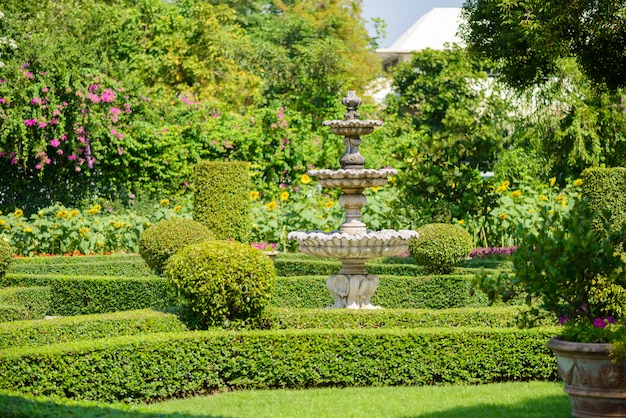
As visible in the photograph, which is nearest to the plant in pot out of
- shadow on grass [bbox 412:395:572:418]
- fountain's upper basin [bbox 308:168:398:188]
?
shadow on grass [bbox 412:395:572:418]

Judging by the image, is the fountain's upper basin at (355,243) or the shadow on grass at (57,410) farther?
the fountain's upper basin at (355,243)

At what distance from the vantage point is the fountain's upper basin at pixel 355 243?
9.77 metres

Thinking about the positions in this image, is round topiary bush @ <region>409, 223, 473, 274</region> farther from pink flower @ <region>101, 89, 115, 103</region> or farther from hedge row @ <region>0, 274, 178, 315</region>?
pink flower @ <region>101, 89, 115, 103</region>

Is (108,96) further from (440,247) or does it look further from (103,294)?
(440,247)

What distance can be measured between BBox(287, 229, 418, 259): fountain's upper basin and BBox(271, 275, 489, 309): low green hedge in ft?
5.22

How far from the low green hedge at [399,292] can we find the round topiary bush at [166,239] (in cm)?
121

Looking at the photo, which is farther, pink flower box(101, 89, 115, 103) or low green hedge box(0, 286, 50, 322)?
pink flower box(101, 89, 115, 103)

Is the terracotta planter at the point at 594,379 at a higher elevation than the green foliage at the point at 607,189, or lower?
lower

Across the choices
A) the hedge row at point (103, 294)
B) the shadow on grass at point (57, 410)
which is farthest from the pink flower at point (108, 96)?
the shadow on grass at point (57, 410)

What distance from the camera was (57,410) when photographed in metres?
5.22

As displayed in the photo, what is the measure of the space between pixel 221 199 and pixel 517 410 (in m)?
7.27

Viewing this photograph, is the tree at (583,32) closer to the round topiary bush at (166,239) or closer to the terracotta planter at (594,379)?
the round topiary bush at (166,239)

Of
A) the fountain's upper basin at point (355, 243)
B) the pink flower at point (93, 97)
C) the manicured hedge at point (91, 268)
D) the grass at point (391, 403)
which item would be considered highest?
the pink flower at point (93, 97)

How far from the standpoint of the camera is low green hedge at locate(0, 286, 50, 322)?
35.2 feet
